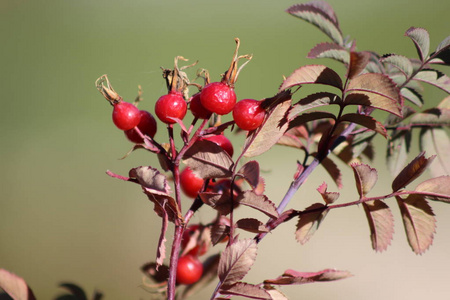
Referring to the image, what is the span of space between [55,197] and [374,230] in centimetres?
165

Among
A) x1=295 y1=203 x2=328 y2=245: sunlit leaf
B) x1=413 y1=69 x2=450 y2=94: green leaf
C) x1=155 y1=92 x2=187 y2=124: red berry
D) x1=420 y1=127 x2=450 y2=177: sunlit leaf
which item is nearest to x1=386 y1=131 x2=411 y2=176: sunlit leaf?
x1=420 y1=127 x2=450 y2=177: sunlit leaf

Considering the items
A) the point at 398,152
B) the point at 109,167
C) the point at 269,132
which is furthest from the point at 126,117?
A: the point at 109,167

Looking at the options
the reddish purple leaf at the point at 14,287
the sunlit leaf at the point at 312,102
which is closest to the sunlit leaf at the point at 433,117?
the sunlit leaf at the point at 312,102

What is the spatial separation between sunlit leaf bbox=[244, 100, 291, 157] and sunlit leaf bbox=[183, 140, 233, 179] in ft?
0.08

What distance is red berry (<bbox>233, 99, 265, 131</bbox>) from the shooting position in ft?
1.22

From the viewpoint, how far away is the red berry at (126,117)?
1.35ft

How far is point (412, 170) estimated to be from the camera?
1.32 feet

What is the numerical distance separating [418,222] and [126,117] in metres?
0.31

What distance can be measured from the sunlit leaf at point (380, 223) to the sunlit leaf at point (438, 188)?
4 cm

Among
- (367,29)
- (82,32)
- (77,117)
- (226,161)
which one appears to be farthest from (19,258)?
(367,29)

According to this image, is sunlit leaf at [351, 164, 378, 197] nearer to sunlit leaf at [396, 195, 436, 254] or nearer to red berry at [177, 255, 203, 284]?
sunlit leaf at [396, 195, 436, 254]

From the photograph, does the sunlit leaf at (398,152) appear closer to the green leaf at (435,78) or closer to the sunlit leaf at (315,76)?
the green leaf at (435,78)

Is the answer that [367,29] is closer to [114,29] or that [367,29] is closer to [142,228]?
[114,29]

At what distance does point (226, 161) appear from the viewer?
1.22 ft
